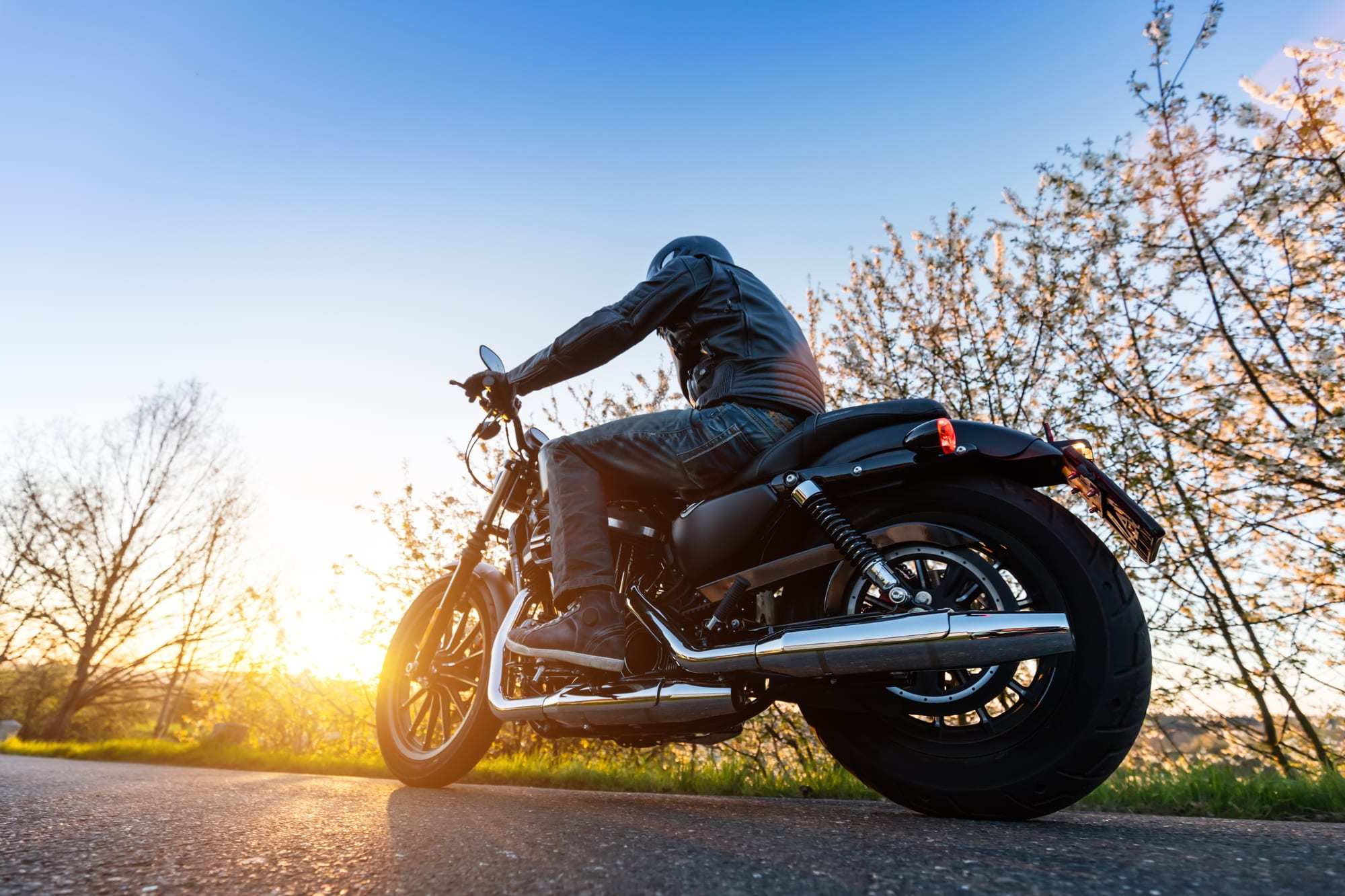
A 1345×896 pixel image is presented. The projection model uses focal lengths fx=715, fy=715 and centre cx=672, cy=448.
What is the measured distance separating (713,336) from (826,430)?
648 millimetres

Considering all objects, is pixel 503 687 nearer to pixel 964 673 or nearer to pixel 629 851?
pixel 629 851

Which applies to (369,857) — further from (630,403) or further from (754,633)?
(630,403)

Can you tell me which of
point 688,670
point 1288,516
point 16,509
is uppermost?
point 16,509

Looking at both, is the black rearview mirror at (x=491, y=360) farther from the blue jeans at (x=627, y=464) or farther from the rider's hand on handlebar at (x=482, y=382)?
the blue jeans at (x=627, y=464)

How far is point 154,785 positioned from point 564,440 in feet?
7.82

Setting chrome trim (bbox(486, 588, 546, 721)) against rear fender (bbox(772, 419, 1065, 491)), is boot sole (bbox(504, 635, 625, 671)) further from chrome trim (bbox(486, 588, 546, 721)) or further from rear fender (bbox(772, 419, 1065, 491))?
rear fender (bbox(772, 419, 1065, 491))

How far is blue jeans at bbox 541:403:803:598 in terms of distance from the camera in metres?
2.34

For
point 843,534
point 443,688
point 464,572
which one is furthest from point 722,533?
point 443,688

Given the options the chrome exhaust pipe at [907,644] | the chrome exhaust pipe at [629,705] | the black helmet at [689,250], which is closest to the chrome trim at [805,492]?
the chrome exhaust pipe at [907,644]

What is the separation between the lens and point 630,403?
6.42m

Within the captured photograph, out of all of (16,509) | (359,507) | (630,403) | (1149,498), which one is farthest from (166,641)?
(1149,498)

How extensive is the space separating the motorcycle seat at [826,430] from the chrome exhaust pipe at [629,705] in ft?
2.09

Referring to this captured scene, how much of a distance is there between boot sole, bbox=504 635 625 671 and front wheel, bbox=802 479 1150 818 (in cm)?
61

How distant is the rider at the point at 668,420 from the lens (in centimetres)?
235
